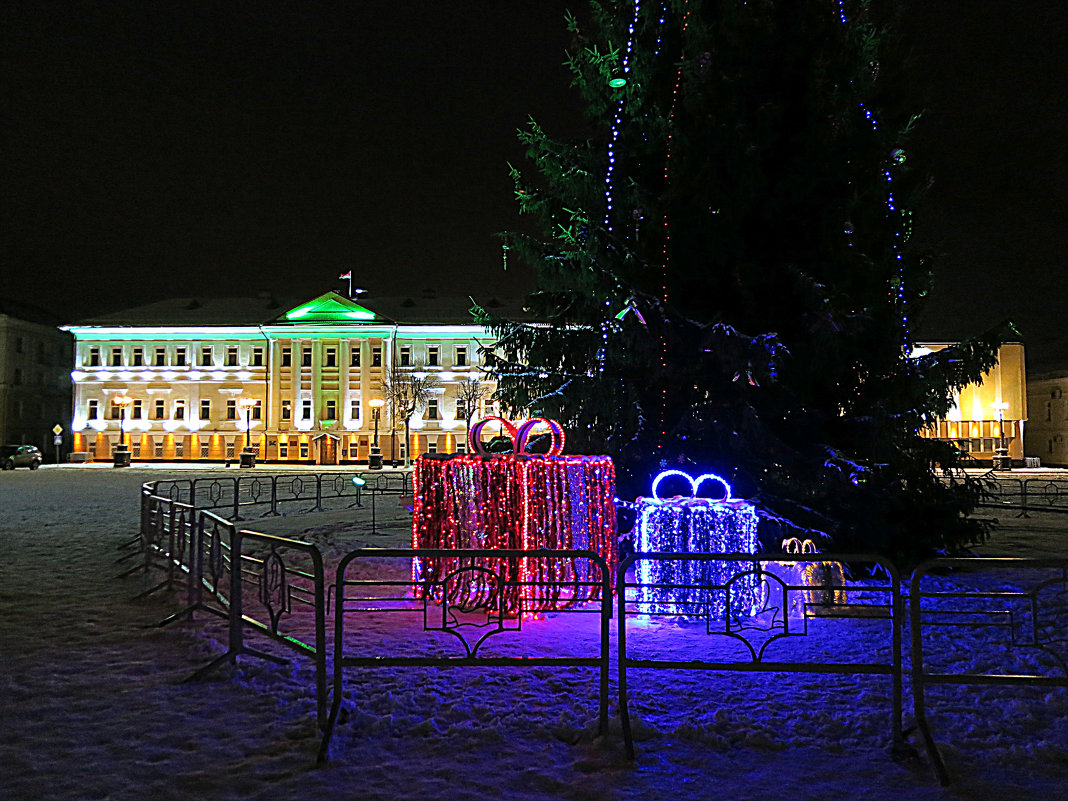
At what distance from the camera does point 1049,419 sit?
212 feet

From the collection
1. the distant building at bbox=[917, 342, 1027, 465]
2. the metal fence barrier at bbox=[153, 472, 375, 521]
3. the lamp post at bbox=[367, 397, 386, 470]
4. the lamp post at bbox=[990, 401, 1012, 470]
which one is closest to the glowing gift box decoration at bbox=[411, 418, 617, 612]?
the metal fence barrier at bbox=[153, 472, 375, 521]

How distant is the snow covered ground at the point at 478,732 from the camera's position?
443 centimetres

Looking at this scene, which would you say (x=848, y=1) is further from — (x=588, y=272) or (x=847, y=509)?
(x=847, y=509)

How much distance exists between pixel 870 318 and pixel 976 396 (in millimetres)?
→ 60188

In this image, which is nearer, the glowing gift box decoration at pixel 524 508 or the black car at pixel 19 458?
the glowing gift box decoration at pixel 524 508

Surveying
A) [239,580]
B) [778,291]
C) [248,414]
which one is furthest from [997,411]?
[239,580]

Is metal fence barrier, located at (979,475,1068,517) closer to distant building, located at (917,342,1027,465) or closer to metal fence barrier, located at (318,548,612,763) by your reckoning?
metal fence barrier, located at (318,548,612,763)

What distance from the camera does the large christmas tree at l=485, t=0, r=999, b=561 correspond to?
408 inches

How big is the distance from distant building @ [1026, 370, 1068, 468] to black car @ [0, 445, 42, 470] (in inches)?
2772

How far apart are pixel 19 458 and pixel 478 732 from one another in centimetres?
5420

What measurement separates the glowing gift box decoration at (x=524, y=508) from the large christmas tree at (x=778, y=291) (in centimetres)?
159

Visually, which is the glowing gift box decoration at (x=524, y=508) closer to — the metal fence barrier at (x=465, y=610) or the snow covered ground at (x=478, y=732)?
the metal fence barrier at (x=465, y=610)

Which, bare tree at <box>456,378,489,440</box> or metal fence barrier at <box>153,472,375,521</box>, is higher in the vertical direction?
bare tree at <box>456,378,489,440</box>

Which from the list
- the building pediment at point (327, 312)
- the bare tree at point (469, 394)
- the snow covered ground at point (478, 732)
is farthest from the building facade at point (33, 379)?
the snow covered ground at point (478, 732)
